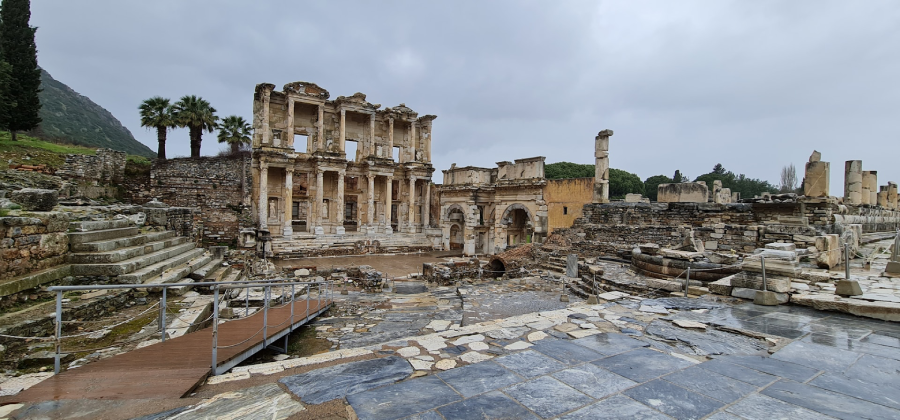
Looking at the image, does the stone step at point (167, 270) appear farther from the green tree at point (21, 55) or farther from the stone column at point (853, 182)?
the green tree at point (21, 55)

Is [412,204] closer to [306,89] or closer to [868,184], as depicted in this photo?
[306,89]

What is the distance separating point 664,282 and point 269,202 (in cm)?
2375

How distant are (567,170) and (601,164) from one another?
107ft

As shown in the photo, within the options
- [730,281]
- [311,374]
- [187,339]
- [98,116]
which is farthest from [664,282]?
[98,116]

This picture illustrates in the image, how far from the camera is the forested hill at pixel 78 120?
48.5 metres

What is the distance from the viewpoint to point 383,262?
20062 millimetres

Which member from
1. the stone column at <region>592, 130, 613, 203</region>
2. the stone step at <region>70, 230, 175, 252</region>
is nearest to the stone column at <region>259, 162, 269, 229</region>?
the stone step at <region>70, 230, 175, 252</region>

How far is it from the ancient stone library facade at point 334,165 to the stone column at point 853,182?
2219 centimetres

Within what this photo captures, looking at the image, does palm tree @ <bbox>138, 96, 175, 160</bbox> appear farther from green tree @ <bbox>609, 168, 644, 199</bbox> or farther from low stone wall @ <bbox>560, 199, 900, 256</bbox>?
green tree @ <bbox>609, 168, 644, 199</bbox>

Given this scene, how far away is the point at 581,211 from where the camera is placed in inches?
734

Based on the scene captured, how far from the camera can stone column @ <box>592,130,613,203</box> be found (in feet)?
56.5

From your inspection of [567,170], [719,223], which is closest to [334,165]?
[719,223]

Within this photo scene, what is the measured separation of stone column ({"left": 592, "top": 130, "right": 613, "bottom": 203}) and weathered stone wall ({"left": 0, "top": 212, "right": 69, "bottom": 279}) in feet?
58.8

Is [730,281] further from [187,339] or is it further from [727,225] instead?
[187,339]
